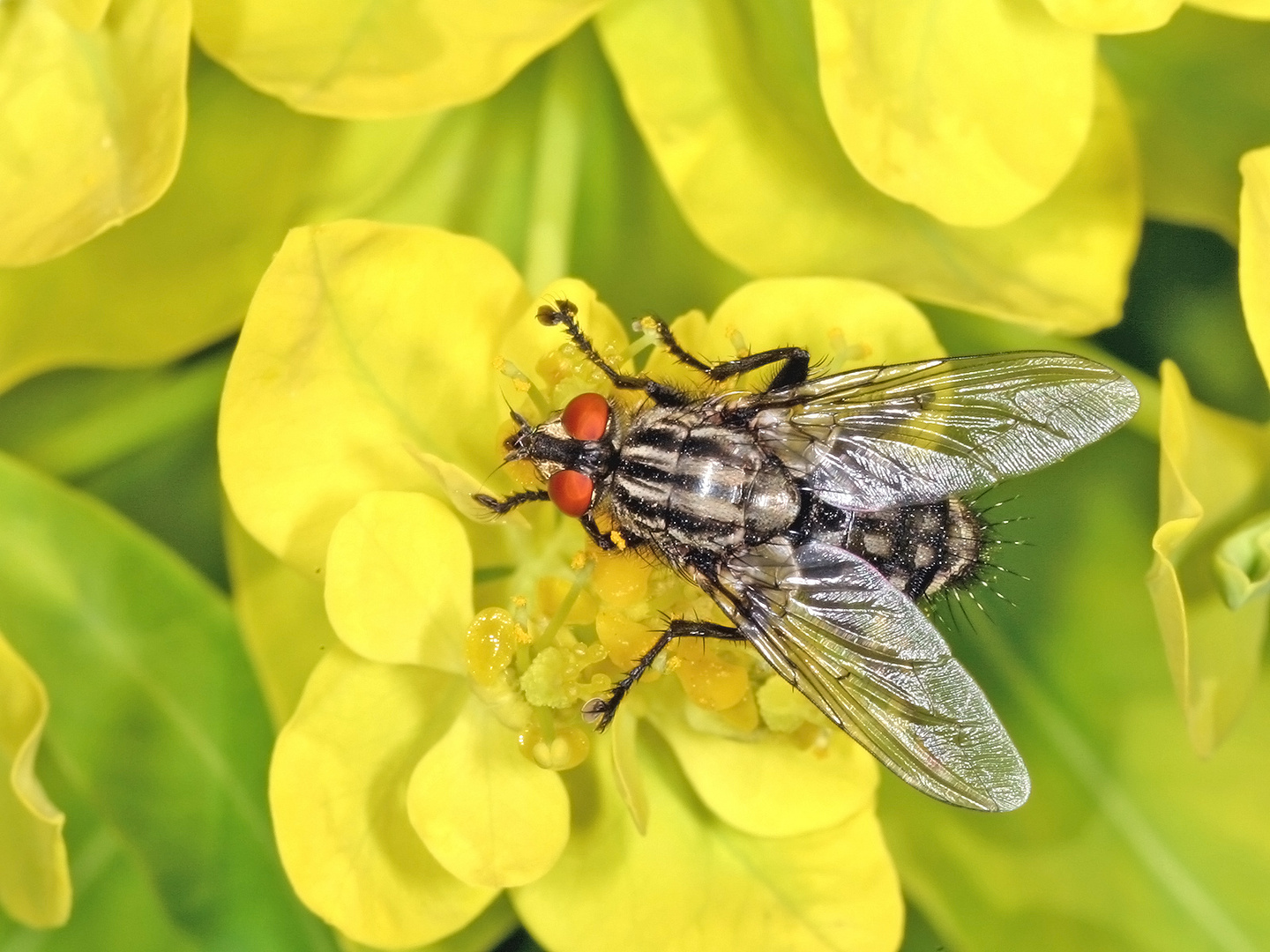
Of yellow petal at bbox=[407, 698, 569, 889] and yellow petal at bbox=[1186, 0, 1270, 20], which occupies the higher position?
yellow petal at bbox=[1186, 0, 1270, 20]

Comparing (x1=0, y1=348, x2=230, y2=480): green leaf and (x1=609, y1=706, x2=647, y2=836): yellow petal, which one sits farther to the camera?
(x1=0, y1=348, x2=230, y2=480): green leaf

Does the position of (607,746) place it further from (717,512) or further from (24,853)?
(24,853)

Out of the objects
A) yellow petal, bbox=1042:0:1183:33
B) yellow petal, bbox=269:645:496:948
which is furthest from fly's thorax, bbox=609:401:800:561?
yellow petal, bbox=1042:0:1183:33

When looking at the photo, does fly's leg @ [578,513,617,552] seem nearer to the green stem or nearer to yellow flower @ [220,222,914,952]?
yellow flower @ [220,222,914,952]

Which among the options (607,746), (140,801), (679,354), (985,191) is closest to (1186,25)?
(985,191)

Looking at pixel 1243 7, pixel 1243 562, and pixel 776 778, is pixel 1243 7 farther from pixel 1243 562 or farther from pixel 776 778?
pixel 776 778

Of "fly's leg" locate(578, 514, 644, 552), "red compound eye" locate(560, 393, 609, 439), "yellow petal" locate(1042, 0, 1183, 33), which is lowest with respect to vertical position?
"fly's leg" locate(578, 514, 644, 552)
